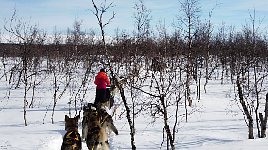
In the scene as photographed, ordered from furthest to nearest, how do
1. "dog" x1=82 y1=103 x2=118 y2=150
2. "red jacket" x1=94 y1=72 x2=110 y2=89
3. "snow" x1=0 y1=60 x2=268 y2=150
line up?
"red jacket" x1=94 y1=72 x2=110 y2=89 < "snow" x1=0 y1=60 x2=268 y2=150 < "dog" x1=82 y1=103 x2=118 y2=150

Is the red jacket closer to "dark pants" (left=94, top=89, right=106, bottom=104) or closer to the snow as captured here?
"dark pants" (left=94, top=89, right=106, bottom=104)

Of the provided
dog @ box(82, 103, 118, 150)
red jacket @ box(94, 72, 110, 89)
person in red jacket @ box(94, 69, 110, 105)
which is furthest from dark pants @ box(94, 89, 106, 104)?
dog @ box(82, 103, 118, 150)

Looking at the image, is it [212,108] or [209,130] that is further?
[212,108]

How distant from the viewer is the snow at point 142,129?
27.5 ft

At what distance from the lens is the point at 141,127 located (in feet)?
42.7

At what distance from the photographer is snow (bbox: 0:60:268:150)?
8391mm

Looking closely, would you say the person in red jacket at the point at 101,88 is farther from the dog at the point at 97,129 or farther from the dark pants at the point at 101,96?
the dog at the point at 97,129

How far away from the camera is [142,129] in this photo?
1264 cm

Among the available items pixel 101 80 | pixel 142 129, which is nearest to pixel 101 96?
pixel 101 80

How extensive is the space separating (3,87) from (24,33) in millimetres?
11957

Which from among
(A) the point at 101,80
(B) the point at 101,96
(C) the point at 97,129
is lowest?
(C) the point at 97,129

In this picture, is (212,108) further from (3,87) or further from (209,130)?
(3,87)

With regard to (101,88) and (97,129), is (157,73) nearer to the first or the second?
(101,88)

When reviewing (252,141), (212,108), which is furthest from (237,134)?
(212,108)
